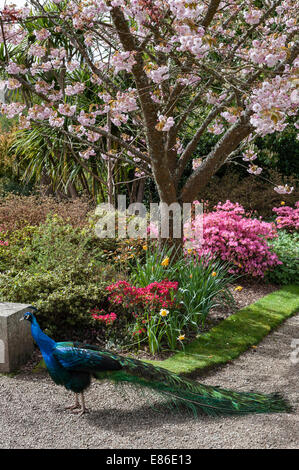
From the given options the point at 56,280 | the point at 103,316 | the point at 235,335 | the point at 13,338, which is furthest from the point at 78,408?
the point at 235,335

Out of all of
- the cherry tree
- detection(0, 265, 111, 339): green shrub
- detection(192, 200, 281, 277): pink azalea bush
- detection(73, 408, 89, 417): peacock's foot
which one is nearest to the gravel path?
detection(73, 408, 89, 417): peacock's foot

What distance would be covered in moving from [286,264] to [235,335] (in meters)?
2.42

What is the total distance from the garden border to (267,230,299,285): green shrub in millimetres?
462

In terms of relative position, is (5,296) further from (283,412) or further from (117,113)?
(283,412)

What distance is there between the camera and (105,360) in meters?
3.15

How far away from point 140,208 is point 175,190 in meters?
3.94

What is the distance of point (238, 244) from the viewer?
664 cm

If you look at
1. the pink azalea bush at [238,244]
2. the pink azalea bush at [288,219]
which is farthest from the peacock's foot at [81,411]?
the pink azalea bush at [288,219]

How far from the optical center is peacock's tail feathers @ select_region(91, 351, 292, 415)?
319cm

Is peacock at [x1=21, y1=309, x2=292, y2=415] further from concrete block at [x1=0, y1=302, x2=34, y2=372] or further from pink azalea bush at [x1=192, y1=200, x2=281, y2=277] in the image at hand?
pink azalea bush at [x1=192, y1=200, x2=281, y2=277]

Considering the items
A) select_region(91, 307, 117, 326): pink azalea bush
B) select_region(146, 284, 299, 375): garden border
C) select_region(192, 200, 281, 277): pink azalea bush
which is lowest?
select_region(146, 284, 299, 375): garden border

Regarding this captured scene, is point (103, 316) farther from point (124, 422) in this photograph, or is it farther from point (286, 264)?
point (286, 264)

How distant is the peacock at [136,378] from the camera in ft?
10.3
